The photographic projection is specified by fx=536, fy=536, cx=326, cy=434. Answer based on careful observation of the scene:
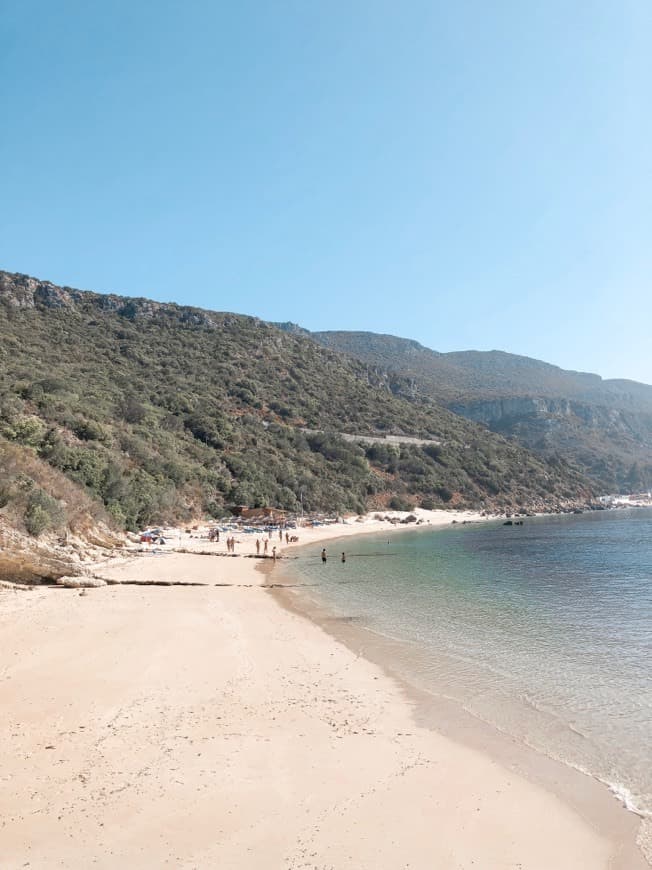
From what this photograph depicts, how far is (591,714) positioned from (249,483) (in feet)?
161

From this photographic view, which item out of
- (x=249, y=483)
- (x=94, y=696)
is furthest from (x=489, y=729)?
(x=249, y=483)

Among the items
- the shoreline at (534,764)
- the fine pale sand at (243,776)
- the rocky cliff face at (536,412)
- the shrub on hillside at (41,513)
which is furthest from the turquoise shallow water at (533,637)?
the rocky cliff face at (536,412)

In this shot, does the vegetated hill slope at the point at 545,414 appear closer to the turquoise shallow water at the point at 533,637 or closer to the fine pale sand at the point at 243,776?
the turquoise shallow water at the point at 533,637

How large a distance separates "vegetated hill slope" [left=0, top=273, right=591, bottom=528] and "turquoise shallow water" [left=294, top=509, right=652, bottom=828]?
62.3 ft

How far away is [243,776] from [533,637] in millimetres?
10145

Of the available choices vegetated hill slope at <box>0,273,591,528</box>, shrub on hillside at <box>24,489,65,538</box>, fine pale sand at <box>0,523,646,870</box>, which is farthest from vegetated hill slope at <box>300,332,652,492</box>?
fine pale sand at <box>0,523,646,870</box>

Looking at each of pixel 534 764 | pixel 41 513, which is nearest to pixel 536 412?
pixel 41 513

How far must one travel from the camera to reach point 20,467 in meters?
25.6

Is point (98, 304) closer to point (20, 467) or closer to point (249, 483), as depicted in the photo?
point (249, 483)

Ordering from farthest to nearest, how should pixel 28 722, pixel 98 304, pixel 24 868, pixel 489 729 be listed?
pixel 98 304
pixel 489 729
pixel 28 722
pixel 24 868

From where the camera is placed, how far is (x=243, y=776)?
6.20 metres

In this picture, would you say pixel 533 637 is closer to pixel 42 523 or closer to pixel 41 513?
pixel 42 523

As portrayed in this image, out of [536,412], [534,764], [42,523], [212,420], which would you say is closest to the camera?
[534,764]

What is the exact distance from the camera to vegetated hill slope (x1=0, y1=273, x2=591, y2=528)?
1607 inches
